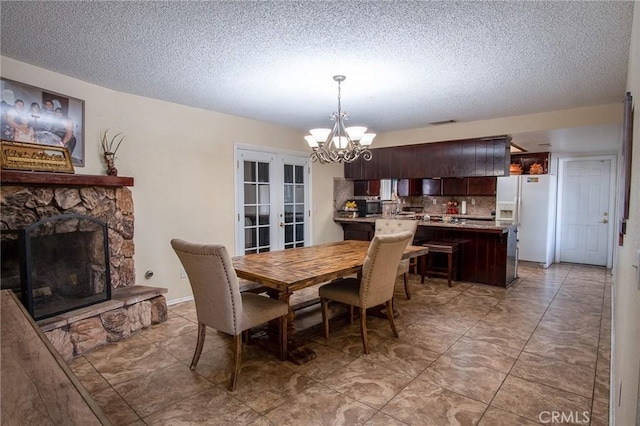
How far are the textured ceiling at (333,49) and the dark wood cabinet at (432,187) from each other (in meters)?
2.64

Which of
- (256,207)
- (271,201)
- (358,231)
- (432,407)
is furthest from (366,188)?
(432,407)

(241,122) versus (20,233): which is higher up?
(241,122)

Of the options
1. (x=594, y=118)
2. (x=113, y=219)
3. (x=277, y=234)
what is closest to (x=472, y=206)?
(x=594, y=118)

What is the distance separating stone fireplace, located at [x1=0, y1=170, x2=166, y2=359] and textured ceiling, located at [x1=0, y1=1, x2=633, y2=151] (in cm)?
106

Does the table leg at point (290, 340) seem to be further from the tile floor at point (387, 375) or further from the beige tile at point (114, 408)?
the beige tile at point (114, 408)

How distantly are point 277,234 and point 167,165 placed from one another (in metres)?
1.96

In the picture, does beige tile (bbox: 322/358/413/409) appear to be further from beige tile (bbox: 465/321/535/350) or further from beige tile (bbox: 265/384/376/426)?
beige tile (bbox: 465/321/535/350)

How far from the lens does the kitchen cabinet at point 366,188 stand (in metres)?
6.66

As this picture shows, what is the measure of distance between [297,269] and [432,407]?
1293 mm

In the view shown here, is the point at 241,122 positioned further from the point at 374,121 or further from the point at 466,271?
the point at 466,271

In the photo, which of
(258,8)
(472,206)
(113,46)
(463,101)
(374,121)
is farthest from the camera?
(472,206)

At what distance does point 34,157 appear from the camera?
2.78m

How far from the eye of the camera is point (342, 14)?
2064 millimetres

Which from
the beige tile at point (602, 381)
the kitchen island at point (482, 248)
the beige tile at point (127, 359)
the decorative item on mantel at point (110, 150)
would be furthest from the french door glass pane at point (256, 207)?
the beige tile at point (602, 381)
